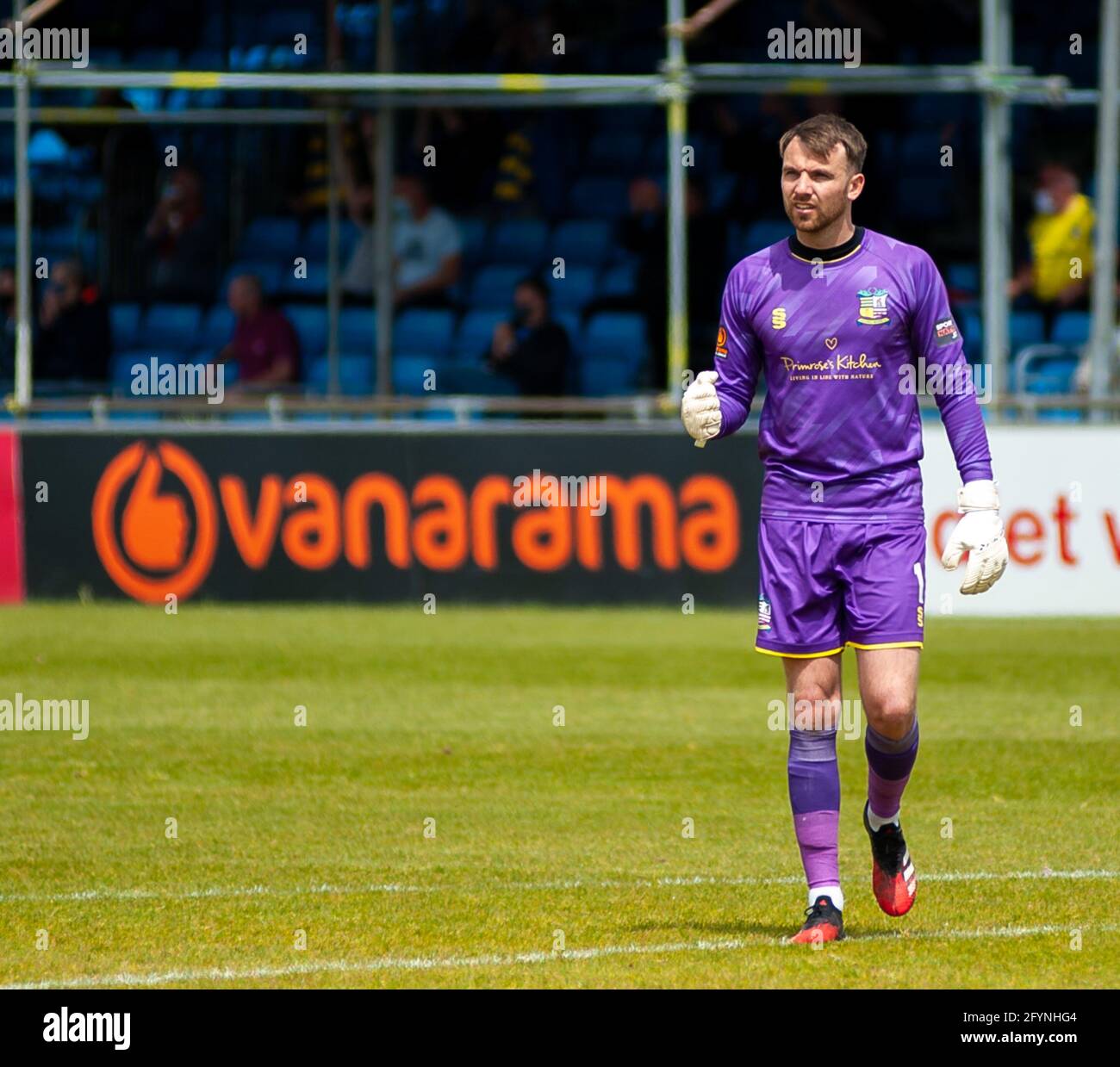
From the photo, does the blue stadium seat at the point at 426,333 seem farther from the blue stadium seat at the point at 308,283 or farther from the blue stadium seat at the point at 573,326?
the blue stadium seat at the point at 308,283

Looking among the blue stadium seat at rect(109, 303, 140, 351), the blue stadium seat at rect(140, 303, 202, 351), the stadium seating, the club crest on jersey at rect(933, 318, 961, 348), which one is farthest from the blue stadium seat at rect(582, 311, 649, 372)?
the club crest on jersey at rect(933, 318, 961, 348)

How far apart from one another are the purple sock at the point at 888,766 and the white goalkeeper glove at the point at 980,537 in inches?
18.9

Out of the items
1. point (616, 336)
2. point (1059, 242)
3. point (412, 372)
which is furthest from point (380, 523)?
point (1059, 242)

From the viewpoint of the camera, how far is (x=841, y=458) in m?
6.11

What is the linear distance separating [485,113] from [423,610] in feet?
23.5

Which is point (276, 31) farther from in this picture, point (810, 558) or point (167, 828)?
point (810, 558)

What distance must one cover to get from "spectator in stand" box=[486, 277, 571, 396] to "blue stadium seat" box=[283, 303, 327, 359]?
3.22m

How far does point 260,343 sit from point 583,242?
399 centimetres

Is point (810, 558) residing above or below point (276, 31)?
below

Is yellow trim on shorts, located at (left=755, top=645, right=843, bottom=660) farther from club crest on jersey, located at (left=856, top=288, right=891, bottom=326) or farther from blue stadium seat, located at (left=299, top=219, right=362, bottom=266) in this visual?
blue stadium seat, located at (left=299, top=219, right=362, bottom=266)

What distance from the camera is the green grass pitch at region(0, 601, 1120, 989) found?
596 cm

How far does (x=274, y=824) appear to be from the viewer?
8.16m
